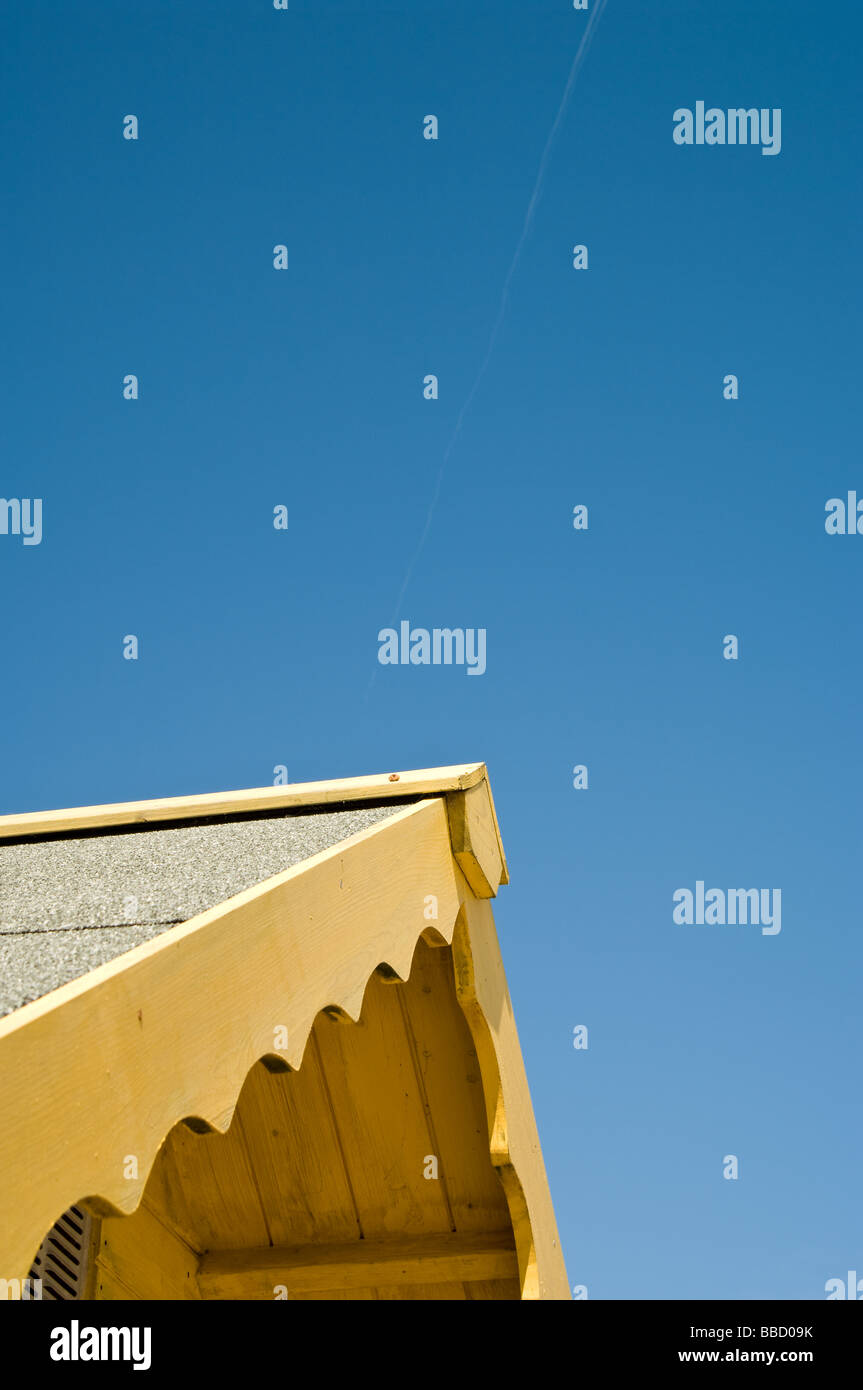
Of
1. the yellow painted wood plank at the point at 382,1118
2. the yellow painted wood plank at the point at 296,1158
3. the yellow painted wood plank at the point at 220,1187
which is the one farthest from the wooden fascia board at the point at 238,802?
the yellow painted wood plank at the point at 220,1187

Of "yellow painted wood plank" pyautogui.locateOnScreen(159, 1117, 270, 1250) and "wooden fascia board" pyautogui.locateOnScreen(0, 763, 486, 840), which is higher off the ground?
"wooden fascia board" pyautogui.locateOnScreen(0, 763, 486, 840)

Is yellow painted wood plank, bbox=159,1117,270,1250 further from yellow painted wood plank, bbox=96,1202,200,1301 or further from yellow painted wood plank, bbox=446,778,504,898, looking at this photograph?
yellow painted wood plank, bbox=446,778,504,898

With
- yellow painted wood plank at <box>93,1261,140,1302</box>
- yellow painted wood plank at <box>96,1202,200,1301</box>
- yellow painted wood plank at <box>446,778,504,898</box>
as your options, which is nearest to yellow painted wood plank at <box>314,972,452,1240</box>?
yellow painted wood plank at <box>446,778,504,898</box>

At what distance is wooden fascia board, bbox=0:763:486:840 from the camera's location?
3637mm

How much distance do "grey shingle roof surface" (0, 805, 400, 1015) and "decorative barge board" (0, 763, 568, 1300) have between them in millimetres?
→ 10

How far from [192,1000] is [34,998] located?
35 centimetres

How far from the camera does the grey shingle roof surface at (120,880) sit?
1.84m

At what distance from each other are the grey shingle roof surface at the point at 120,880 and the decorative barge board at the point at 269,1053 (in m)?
0.01

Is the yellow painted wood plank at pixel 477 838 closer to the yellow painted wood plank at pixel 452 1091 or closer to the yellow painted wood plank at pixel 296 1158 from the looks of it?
the yellow painted wood plank at pixel 452 1091

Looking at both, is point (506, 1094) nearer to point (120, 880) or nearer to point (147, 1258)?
point (147, 1258)
